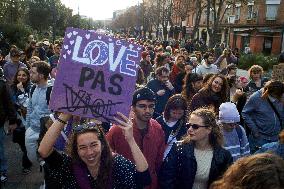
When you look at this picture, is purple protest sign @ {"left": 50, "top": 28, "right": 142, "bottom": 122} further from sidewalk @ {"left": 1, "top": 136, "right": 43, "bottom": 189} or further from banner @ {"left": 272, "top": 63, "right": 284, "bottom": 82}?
banner @ {"left": 272, "top": 63, "right": 284, "bottom": 82}

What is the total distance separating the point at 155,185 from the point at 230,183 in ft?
5.70

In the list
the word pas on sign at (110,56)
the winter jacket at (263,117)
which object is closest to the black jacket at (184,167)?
the word pas on sign at (110,56)

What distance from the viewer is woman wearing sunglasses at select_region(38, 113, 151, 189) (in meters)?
2.79

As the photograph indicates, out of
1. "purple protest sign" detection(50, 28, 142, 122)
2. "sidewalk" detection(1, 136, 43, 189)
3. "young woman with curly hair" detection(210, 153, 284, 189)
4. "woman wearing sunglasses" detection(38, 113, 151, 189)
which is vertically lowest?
"sidewalk" detection(1, 136, 43, 189)

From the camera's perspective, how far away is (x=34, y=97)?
18.0 feet

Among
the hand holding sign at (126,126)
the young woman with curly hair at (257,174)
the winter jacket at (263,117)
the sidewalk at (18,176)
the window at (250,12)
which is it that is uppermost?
the window at (250,12)

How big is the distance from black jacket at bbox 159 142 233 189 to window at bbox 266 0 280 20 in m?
41.0

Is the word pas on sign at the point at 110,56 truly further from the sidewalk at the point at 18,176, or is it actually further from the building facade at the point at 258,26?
the building facade at the point at 258,26

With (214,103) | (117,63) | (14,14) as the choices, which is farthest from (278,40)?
(117,63)

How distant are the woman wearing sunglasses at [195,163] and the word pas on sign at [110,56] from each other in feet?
2.65

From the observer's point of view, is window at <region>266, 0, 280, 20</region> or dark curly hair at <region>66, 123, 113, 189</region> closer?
dark curly hair at <region>66, 123, 113, 189</region>

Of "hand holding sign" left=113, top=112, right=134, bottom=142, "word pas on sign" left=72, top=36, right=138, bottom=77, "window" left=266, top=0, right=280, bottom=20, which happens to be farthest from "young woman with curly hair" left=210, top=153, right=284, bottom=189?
"window" left=266, top=0, right=280, bottom=20

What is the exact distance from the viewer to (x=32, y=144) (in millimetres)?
5141

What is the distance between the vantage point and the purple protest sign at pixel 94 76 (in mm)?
3107
